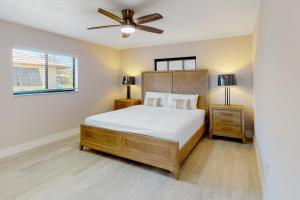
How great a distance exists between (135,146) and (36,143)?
223cm

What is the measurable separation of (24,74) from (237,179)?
4.08 meters

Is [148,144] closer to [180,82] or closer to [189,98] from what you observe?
[189,98]

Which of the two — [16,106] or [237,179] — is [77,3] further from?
[237,179]

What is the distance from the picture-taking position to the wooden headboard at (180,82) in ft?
14.4

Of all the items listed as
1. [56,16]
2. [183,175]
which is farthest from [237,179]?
[56,16]

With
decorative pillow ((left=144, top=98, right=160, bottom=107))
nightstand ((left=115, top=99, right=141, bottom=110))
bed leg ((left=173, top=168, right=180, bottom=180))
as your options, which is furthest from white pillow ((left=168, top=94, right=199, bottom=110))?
bed leg ((left=173, top=168, right=180, bottom=180))

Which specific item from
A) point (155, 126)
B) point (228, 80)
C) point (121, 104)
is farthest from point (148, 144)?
point (121, 104)

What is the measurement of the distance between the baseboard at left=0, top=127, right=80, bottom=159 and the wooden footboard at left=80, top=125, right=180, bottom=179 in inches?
39.1

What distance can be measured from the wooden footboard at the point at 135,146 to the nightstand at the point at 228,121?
1869 millimetres

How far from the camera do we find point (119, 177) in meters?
2.41

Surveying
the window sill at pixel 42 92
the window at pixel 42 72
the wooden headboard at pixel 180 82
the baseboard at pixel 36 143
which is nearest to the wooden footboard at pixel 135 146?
the baseboard at pixel 36 143

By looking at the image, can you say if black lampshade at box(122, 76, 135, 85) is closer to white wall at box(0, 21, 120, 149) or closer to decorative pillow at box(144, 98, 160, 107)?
white wall at box(0, 21, 120, 149)

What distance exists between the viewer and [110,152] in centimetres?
297

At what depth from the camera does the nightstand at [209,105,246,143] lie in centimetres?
365
